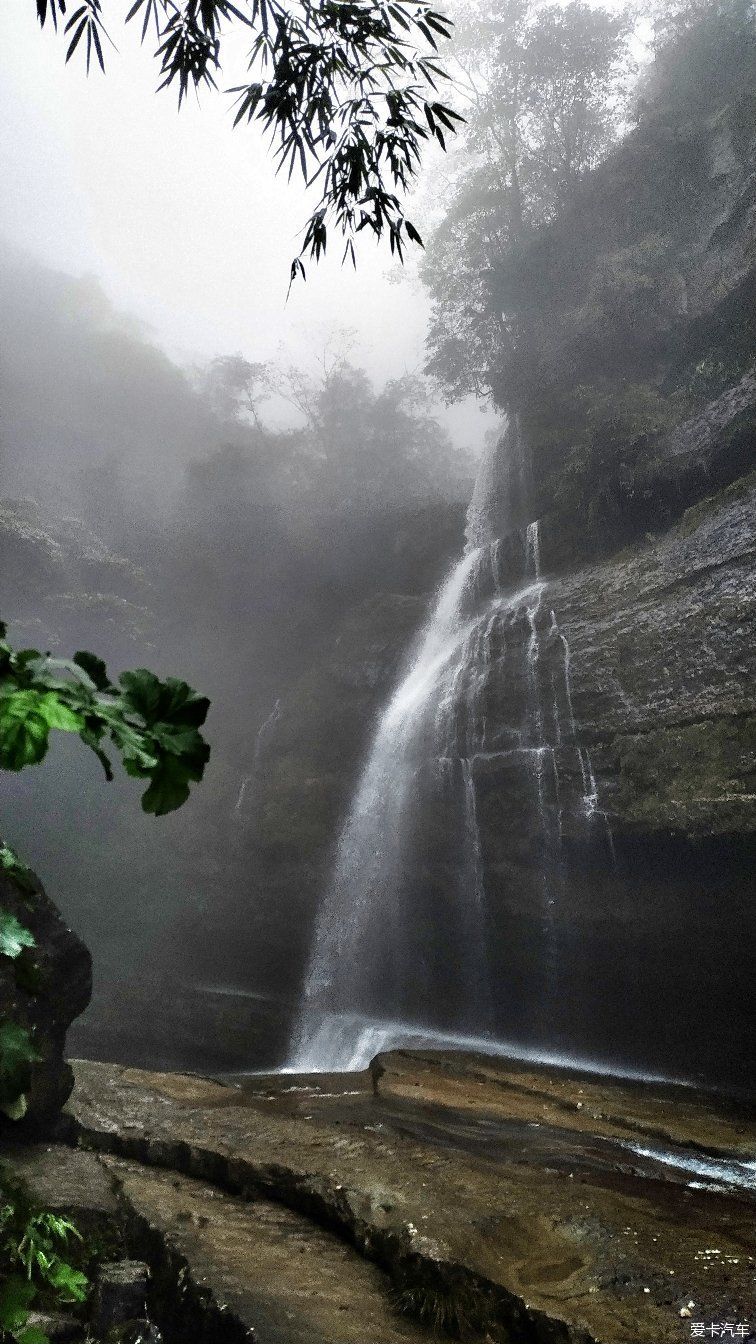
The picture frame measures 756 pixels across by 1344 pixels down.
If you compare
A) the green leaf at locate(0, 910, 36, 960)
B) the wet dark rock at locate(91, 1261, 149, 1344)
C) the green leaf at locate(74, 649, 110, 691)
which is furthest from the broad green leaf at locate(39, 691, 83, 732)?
the wet dark rock at locate(91, 1261, 149, 1344)

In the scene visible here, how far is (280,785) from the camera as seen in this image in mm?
18453

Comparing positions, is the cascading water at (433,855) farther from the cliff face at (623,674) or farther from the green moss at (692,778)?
the green moss at (692,778)

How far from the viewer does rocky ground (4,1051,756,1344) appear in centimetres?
302

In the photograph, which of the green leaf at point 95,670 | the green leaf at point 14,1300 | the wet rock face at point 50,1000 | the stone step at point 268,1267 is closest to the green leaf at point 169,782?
the green leaf at point 95,670

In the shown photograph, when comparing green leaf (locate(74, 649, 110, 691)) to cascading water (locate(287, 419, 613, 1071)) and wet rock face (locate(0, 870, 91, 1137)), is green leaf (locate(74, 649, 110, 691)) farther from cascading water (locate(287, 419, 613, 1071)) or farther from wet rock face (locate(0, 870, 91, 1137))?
cascading water (locate(287, 419, 613, 1071))

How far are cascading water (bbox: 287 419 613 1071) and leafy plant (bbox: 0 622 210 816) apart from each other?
11.8 m

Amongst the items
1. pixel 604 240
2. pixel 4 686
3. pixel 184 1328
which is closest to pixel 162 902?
pixel 184 1328

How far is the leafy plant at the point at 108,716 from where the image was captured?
2.02 feet

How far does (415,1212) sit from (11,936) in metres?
3.86

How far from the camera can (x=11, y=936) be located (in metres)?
0.83

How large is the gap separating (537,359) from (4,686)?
77.8ft

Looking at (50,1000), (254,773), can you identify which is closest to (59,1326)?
(50,1000)

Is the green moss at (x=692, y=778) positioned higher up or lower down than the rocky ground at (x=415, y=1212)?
higher up

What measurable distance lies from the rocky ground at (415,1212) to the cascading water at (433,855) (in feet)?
20.3
